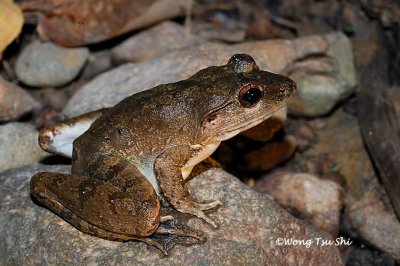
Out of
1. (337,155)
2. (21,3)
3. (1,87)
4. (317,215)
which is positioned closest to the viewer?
(317,215)

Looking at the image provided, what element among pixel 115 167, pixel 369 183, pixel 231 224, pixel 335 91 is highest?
pixel 115 167

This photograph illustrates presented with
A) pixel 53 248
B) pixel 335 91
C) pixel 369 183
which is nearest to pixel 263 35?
pixel 335 91

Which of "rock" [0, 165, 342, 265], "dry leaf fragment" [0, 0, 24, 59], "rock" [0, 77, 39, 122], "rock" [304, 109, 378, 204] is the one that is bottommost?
"rock" [304, 109, 378, 204]

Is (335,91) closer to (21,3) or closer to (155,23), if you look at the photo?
(155,23)

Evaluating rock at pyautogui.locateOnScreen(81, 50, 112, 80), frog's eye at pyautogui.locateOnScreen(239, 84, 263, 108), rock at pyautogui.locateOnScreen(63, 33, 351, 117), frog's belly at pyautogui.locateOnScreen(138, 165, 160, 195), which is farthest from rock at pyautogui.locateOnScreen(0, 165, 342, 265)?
rock at pyautogui.locateOnScreen(81, 50, 112, 80)

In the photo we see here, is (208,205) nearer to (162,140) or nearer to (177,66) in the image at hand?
(162,140)

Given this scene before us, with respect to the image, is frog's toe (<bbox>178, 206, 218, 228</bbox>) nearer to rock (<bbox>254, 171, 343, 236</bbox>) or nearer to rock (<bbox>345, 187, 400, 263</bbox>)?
rock (<bbox>254, 171, 343, 236</bbox>)

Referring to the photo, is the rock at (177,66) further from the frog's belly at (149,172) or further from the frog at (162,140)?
the frog's belly at (149,172)

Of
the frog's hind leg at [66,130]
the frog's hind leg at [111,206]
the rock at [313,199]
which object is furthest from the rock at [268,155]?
the frog's hind leg at [111,206]
